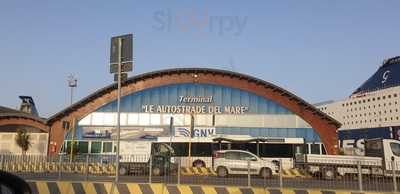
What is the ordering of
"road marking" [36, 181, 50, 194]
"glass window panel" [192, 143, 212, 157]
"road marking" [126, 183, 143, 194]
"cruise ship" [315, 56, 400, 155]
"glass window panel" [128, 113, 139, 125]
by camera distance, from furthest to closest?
"cruise ship" [315, 56, 400, 155] → "glass window panel" [128, 113, 139, 125] → "glass window panel" [192, 143, 212, 157] → "road marking" [36, 181, 50, 194] → "road marking" [126, 183, 143, 194]

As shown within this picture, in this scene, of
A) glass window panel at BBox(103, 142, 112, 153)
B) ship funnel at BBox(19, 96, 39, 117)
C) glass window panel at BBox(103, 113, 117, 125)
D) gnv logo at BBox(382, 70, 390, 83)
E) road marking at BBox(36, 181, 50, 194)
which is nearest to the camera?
road marking at BBox(36, 181, 50, 194)

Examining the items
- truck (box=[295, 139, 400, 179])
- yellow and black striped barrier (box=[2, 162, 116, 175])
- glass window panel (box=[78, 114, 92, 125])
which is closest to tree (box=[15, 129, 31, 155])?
glass window panel (box=[78, 114, 92, 125])

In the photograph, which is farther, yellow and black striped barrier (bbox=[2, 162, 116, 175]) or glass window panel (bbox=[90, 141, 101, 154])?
glass window panel (bbox=[90, 141, 101, 154])

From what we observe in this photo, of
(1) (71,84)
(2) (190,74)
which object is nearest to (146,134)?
(2) (190,74)

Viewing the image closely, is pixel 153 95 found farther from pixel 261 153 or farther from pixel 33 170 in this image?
pixel 33 170

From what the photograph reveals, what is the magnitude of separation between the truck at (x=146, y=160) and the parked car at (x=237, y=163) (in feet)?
11.6

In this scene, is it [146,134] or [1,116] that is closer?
[146,134]

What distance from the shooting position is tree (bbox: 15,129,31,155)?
4594 centimetres

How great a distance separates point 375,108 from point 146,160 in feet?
242

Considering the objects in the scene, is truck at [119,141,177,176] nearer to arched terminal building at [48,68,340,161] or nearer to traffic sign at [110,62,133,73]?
traffic sign at [110,62,133,73]

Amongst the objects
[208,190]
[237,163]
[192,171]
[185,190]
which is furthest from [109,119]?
[208,190]

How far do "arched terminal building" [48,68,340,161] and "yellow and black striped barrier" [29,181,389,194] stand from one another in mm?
30946

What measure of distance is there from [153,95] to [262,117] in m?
12.4

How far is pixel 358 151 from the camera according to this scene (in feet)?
111
